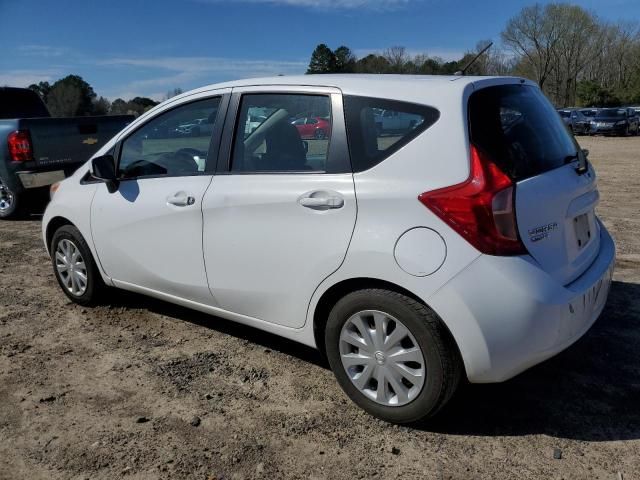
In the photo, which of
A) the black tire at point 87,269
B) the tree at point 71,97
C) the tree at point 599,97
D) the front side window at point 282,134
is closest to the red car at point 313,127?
the front side window at point 282,134

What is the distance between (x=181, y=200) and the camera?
3689 millimetres

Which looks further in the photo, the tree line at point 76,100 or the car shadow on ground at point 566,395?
the tree line at point 76,100

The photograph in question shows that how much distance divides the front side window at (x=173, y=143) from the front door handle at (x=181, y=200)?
0.15 m

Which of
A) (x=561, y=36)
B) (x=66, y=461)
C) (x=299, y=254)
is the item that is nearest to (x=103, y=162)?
(x=299, y=254)

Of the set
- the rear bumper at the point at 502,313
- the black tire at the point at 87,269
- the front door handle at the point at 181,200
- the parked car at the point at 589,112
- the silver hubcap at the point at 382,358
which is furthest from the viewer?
the parked car at the point at 589,112

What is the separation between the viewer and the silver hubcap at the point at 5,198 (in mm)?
8695

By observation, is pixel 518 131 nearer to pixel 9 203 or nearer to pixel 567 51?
pixel 9 203

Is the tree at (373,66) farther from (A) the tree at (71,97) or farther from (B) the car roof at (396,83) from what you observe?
(A) the tree at (71,97)

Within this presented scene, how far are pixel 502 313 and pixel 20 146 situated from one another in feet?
24.5

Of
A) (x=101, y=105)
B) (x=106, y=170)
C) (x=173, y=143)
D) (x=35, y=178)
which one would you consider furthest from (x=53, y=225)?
(x=101, y=105)

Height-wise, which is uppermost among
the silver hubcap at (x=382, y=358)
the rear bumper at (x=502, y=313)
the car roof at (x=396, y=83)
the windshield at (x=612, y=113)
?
the windshield at (x=612, y=113)

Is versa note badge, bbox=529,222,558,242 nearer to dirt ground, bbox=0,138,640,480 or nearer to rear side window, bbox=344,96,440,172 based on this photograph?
rear side window, bbox=344,96,440,172

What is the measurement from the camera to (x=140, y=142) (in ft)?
13.7

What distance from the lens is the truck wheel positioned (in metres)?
8.60
